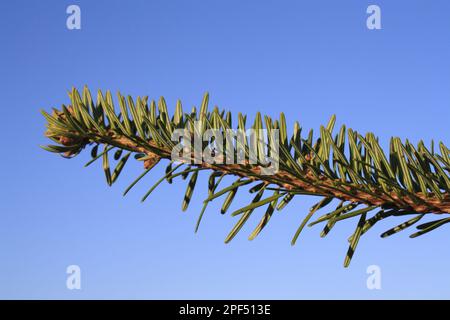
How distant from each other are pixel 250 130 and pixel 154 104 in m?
0.26

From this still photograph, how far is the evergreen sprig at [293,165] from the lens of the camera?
1.04 meters

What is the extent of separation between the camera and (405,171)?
1062mm

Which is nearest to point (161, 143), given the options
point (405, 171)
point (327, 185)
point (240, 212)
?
point (240, 212)

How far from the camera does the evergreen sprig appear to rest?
1.04 m

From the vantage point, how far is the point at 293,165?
1037 millimetres

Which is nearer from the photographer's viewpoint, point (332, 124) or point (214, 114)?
point (214, 114)

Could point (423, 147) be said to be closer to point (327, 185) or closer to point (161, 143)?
point (327, 185)
